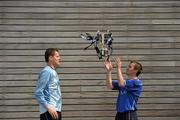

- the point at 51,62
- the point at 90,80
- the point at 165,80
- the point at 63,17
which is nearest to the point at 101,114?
the point at 90,80

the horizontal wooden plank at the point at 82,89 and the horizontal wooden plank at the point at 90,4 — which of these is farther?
the horizontal wooden plank at the point at 90,4

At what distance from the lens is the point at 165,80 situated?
278 inches

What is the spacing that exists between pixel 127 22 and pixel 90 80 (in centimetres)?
108

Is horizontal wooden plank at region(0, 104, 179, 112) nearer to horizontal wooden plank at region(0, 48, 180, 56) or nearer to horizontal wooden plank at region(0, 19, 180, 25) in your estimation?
horizontal wooden plank at region(0, 48, 180, 56)

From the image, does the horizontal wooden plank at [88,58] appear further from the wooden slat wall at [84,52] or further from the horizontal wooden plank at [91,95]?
the horizontal wooden plank at [91,95]

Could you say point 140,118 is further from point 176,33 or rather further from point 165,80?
point 176,33

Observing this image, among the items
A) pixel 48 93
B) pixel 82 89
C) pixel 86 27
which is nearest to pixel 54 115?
pixel 48 93

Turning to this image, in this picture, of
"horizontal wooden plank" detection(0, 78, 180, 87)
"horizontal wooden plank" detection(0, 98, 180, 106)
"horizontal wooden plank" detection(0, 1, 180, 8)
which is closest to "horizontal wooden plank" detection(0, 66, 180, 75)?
"horizontal wooden plank" detection(0, 78, 180, 87)

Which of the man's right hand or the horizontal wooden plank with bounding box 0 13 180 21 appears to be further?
the horizontal wooden plank with bounding box 0 13 180 21

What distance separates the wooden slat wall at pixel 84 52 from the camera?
22.9 feet

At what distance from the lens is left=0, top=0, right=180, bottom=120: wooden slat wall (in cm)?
697

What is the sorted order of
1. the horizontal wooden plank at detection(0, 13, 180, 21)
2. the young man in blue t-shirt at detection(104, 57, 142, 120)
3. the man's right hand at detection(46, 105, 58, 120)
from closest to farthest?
1. the man's right hand at detection(46, 105, 58, 120)
2. the young man in blue t-shirt at detection(104, 57, 142, 120)
3. the horizontal wooden plank at detection(0, 13, 180, 21)

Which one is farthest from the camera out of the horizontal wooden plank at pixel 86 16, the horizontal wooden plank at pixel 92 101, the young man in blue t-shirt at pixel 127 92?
the horizontal wooden plank at pixel 86 16

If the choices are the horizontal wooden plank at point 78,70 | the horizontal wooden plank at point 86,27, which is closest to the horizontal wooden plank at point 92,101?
the horizontal wooden plank at point 78,70
